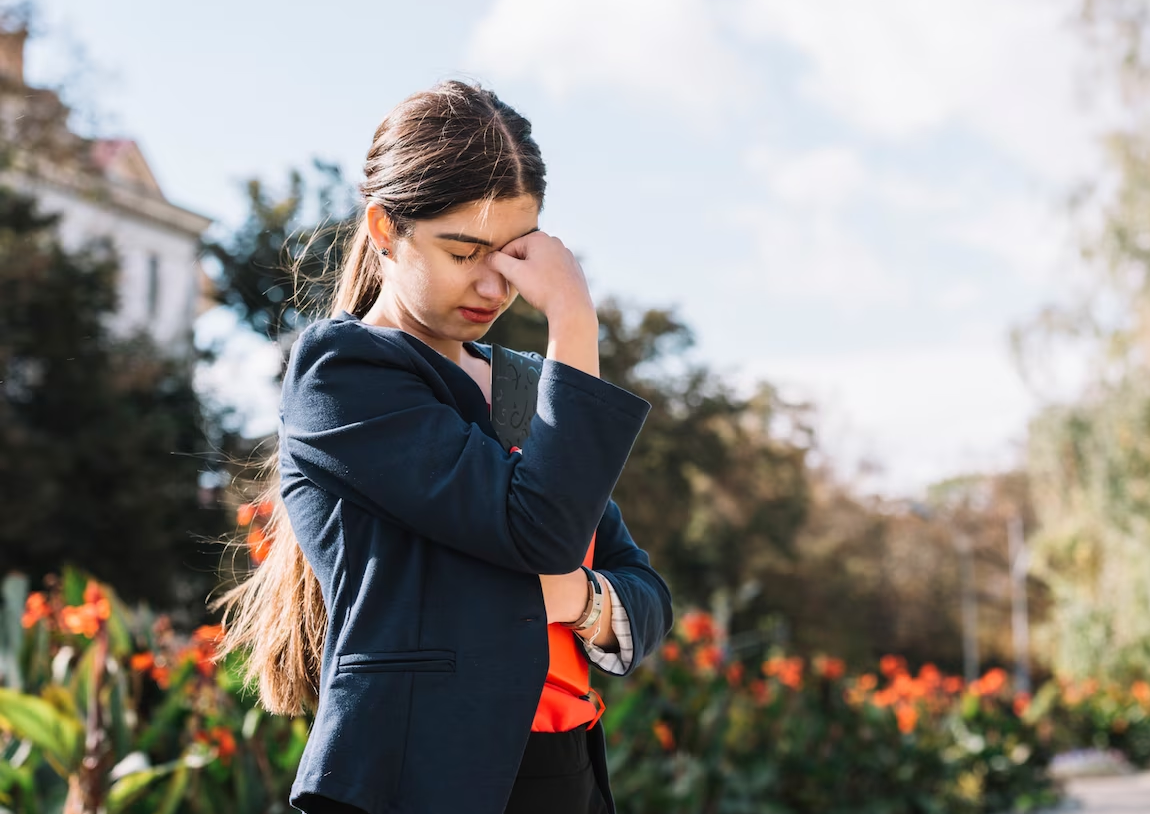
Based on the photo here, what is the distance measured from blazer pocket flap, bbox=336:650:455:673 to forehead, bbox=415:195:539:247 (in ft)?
1.58

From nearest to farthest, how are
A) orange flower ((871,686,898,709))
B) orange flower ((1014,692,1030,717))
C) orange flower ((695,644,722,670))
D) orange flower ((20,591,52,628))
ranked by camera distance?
orange flower ((20,591,52,628)) < orange flower ((695,644,722,670)) < orange flower ((871,686,898,709)) < orange flower ((1014,692,1030,717))

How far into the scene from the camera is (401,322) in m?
1.47

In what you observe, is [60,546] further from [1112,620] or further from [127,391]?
[1112,620]

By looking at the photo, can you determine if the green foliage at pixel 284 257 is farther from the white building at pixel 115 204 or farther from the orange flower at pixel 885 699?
the white building at pixel 115 204

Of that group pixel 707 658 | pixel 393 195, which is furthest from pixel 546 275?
pixel 707 658

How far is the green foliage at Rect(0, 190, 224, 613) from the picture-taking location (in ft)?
50.1

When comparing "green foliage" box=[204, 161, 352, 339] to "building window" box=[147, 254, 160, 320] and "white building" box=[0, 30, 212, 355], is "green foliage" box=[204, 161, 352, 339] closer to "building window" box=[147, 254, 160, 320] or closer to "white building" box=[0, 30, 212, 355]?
"white building" box=[0, 30, 212, 355]

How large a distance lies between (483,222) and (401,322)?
18 cm

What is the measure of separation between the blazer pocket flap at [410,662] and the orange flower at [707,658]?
5.16m

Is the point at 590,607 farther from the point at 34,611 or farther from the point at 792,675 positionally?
the point at 792,675

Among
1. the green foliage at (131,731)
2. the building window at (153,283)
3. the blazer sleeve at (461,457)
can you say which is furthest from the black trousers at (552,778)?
the building window at (153,283)

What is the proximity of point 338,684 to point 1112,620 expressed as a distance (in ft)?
55.9

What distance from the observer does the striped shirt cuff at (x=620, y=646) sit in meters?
1.47

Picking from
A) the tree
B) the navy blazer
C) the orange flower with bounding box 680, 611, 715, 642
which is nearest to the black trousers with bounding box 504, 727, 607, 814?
the navy blazer
